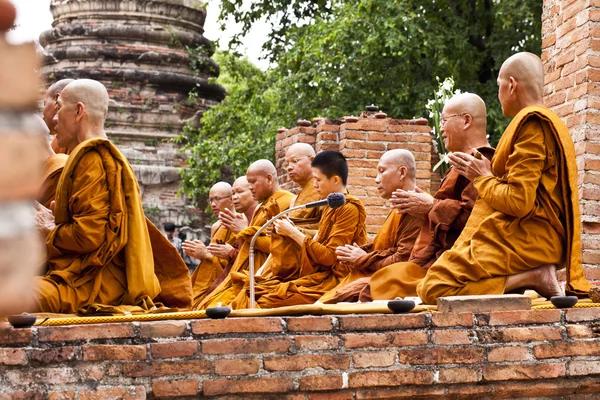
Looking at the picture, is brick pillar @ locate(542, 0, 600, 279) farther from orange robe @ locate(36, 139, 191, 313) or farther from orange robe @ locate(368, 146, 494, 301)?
orange robe @ locate(36, 139, 191, 313)

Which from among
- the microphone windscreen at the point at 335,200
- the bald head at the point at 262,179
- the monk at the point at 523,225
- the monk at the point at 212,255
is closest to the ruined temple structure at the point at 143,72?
the monk at the point at 212,255

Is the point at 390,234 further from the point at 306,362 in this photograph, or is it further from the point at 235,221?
the point at 306,362

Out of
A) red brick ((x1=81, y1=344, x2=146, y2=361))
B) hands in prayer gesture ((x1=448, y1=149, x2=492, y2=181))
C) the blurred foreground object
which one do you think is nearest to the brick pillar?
hands in prayer gesture ((x1=448, y1=149, x2=492, y2=181))

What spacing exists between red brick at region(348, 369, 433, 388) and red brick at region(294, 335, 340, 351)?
140 mm

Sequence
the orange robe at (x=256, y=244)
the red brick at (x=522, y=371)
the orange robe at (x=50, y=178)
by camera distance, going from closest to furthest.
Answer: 1. the red brick at (x=522, y=371)
2. the orange robe at (x=50, y=178)
3. the orange robe at (x=256, y=244)

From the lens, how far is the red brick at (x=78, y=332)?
3729mm

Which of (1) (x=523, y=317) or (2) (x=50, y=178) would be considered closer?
(1) (x=523, y=317)

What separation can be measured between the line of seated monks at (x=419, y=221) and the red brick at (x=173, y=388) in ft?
4.32

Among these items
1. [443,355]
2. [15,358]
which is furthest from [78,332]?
[443,355]

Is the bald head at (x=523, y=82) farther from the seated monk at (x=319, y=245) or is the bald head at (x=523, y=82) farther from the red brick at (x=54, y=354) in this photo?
the red brick at (x=54, y=354)

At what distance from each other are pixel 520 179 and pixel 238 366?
1.63m

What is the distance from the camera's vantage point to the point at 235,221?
847 cm

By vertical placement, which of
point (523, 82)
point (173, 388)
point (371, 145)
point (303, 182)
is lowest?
point (173, 388)

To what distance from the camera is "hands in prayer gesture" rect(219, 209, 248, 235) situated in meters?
8.41
